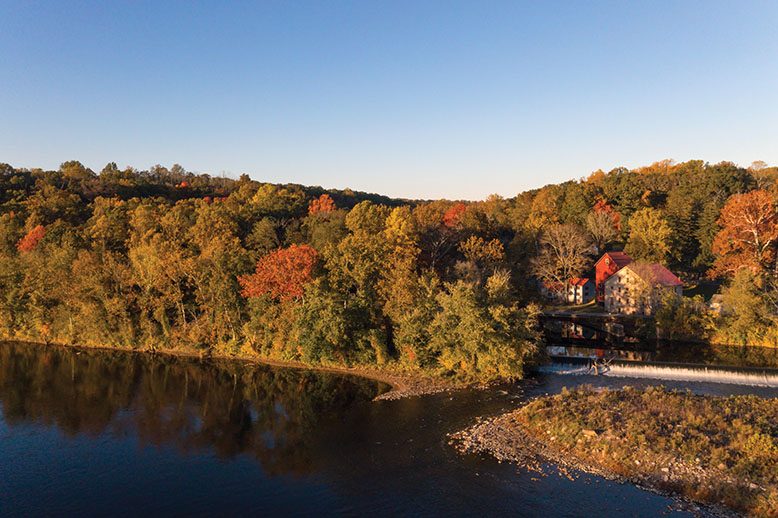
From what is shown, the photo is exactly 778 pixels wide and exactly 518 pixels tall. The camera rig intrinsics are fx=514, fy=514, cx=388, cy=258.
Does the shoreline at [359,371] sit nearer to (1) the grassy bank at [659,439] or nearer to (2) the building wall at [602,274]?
(1) the grassy bank at [659,439]

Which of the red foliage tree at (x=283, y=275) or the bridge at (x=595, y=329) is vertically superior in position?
the red foliage tree at (x=283, y=275)

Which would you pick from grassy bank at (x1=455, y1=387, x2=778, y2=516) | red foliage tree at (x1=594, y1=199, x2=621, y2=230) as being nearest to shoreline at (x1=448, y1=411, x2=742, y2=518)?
grassy bank at (x1=455, y1=387, x2=778, y2=516)

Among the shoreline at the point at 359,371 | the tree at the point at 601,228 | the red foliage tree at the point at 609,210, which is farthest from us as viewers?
the red foliage tree at the point at 609,210

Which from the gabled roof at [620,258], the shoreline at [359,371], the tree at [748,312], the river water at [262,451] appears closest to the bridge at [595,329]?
the tree at [748,312]

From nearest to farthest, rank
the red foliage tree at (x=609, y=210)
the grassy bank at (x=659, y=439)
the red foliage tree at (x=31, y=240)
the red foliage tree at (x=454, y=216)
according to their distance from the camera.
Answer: the grassy bank at (x=659, y=439), the red foliage tree at (x=31, y=240), the red foliage tree at (x=454, y=216), the red foliage tree at (x=609, y=210)

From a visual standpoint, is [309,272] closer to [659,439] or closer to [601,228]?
[659,439]

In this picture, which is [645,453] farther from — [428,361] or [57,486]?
[57,486]
